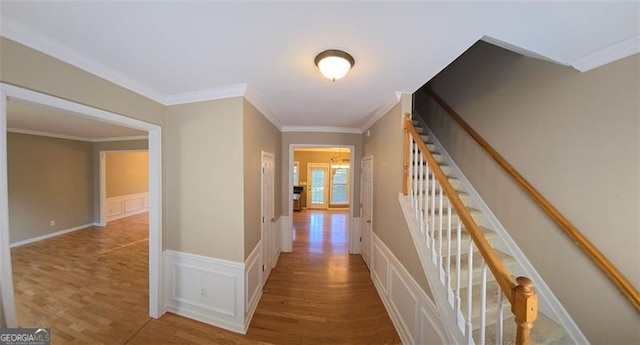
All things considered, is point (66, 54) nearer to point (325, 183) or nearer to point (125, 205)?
point (125, 205)

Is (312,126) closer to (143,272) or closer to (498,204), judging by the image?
(498,204)

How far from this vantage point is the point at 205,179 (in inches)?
86.9

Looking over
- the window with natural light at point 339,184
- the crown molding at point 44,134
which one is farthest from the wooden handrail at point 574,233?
the crown molding at point 44,134

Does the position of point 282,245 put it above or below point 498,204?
below

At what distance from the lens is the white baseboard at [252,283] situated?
7.18 ft

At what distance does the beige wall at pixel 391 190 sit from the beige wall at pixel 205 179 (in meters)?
1.68

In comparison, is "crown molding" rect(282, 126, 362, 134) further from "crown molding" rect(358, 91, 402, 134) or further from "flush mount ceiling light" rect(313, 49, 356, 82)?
"flush mount ceiling light" rect(313, 49, 356, 82)

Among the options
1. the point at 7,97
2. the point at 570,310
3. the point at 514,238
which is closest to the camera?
the point at 7,97

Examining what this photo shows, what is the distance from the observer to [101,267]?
333 cm

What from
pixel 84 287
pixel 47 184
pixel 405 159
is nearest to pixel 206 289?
pixel 84 287

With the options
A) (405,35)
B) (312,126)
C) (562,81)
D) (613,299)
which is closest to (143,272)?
(312,126)

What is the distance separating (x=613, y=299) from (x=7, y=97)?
4.01 metres

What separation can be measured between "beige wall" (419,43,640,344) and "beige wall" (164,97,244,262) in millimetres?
2668

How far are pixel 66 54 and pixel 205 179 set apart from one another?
1.31 metres
